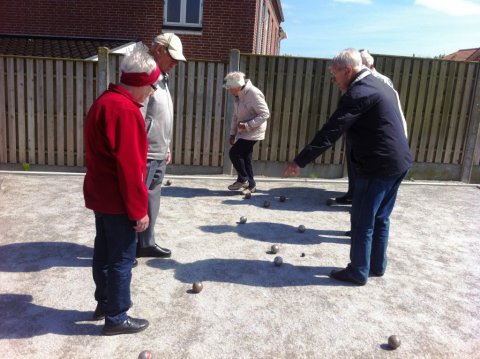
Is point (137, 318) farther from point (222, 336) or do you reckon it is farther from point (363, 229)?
point (363, 229)

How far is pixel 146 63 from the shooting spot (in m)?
2.89

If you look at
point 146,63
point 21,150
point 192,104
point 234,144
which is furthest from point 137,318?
point 21,150

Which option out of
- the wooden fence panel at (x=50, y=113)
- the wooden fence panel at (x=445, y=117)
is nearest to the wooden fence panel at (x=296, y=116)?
the wooden fence panel at (x=445, y=117)

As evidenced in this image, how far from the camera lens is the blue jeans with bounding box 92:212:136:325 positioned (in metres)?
2.96

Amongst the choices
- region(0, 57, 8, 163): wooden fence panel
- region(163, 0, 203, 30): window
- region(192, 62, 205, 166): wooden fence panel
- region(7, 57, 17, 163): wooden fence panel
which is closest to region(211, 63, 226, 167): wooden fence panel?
region(192, 62, 205, 166): wooden fence panel

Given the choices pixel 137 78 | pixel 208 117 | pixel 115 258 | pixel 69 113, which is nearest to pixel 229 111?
pixel 208 117

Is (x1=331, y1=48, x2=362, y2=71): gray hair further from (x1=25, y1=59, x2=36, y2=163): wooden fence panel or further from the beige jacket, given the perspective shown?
(x1=25, y1=59, x2=36, y2=163): wooden fence panel

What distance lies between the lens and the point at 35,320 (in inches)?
130

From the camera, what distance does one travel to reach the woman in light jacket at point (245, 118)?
6.47 meters

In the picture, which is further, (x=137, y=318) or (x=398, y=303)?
(x=398, y=303)

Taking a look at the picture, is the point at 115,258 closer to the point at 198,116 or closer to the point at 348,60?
the point at 348,60

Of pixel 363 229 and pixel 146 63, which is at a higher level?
pixel 146 63

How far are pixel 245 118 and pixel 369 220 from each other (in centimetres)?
319

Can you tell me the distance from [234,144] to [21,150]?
13.5 ft
